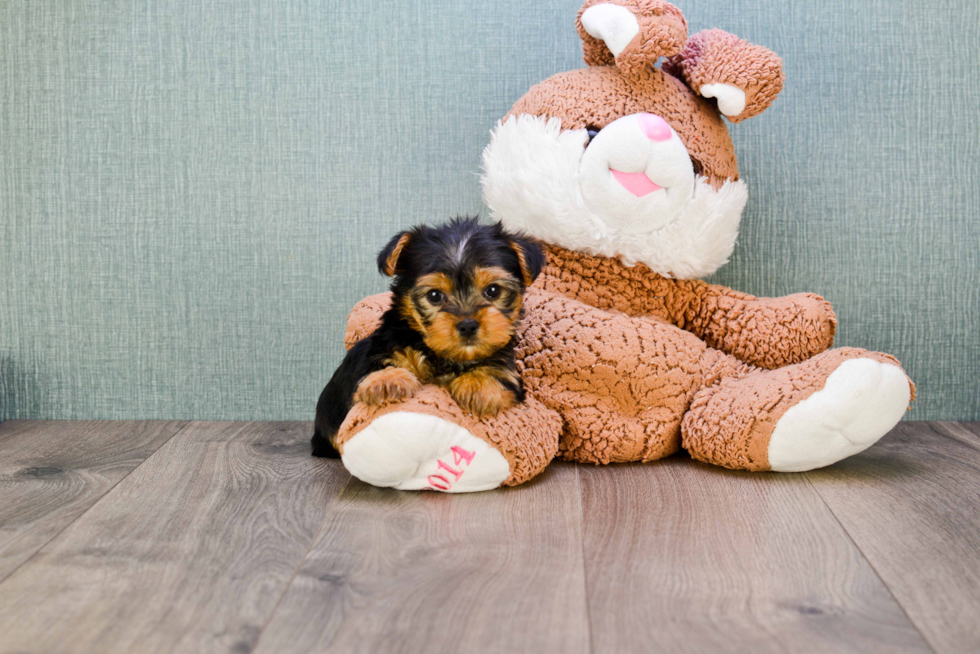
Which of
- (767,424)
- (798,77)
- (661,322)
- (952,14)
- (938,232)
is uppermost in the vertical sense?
(952,14)

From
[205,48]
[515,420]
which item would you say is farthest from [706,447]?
[205,48]

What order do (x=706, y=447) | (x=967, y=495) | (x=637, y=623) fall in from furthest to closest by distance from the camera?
1. (x=706, y=447)
2. (x=967, y=495)
3. (x=637, y=623)

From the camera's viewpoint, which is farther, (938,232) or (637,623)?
(938,232)

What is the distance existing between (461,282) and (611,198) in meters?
0.51

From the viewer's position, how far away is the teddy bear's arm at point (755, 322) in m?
2.14

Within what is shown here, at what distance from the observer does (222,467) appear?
2123 mm

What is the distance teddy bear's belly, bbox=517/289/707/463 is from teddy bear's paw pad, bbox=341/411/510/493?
0.31m

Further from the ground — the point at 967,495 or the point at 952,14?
the point at 952,14

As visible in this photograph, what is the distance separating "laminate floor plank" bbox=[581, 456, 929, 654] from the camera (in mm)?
1214

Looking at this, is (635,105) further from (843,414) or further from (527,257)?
(843,414)

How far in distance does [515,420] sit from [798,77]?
1.50 m

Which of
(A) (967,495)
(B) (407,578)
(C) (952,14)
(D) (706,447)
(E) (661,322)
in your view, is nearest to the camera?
(B) (407,578)

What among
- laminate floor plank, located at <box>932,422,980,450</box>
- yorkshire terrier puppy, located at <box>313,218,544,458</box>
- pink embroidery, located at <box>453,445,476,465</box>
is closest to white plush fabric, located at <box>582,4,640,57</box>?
A: yorkshire terrier puppy, located at <box>313,218,544,458</box>

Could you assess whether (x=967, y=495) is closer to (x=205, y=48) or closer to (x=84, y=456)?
(x=84, y=456)
